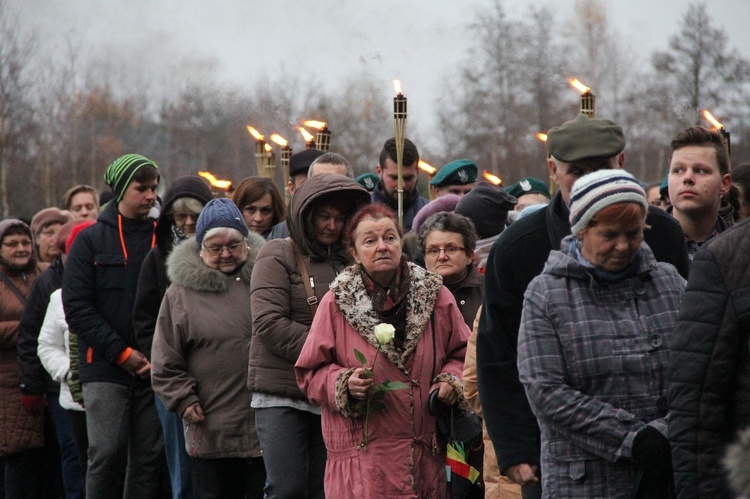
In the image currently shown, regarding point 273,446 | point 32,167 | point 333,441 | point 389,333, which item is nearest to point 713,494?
point 389,333

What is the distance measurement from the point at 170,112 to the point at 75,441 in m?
33.3

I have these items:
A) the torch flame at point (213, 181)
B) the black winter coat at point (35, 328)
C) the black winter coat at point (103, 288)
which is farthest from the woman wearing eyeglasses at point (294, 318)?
the torch flame at point (213, 181)

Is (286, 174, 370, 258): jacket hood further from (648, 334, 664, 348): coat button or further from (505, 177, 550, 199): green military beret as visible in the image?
(505, 177, 550, 199): green military beret

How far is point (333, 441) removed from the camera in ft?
17.8

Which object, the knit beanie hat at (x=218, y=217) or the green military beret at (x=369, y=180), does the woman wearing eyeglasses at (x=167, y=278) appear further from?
the green military beret at (x=369, y=180)

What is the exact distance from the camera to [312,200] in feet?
20.4

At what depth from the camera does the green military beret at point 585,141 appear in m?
4.27

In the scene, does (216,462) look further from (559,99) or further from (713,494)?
(559,99)

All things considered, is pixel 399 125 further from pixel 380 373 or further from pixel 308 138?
pixel 380 373

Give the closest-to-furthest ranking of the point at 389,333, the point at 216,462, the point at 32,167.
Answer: the point at 389,333 → the point at 216,462 → the point at 32,167

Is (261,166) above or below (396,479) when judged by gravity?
above

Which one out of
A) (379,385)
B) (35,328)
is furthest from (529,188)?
(379,385)

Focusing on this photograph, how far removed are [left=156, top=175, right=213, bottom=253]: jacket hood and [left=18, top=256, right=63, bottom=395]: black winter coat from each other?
5.74ft

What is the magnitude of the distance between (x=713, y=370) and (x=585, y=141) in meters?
1.24
